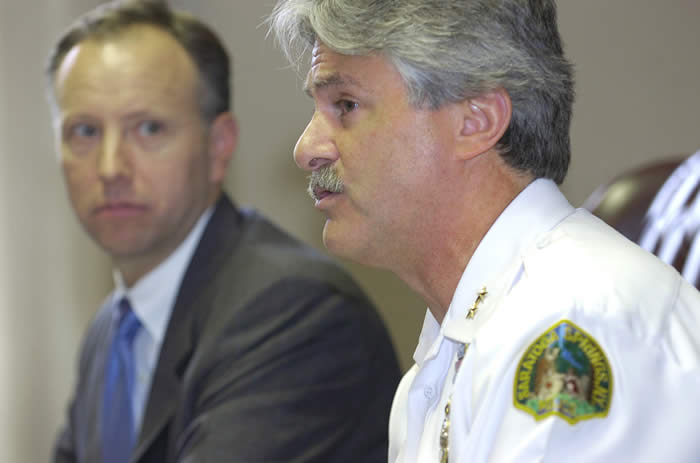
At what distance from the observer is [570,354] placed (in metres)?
Result: 1.01

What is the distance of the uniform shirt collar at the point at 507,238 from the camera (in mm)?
1252

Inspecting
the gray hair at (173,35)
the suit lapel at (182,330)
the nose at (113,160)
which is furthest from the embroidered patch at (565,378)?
the gray hair at (173,35)

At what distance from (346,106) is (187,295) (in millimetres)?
1031

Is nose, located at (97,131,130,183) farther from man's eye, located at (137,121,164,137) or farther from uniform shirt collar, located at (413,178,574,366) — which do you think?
uniform shirt collar, located at (413,178,574,366)

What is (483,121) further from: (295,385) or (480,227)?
(295,385)

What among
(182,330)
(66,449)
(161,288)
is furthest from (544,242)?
(66,449)

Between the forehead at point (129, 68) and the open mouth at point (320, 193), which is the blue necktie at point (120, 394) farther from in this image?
the open mouth at point (320, 193)

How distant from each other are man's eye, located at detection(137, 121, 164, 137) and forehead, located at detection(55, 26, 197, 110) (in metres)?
0.06

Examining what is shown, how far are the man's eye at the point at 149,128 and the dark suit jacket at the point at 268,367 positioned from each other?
32 cm

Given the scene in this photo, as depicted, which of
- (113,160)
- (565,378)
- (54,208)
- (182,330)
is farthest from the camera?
(54,208)

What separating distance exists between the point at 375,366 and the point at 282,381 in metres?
0.25

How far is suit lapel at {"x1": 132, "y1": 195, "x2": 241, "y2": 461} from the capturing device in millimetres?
2117

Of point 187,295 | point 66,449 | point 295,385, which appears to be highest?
point 187,295

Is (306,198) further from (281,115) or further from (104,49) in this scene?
(104,49)
